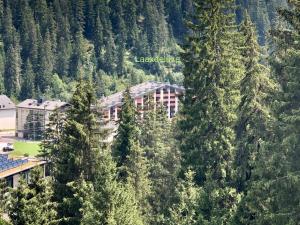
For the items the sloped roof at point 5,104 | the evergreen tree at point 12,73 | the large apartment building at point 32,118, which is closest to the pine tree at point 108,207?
the large apartment building at point 32,118

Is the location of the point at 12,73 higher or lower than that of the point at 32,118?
higher

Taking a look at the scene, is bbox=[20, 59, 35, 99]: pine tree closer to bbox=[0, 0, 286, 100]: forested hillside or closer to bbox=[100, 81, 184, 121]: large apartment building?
bbox=[0, 0, 286, 100]: forested hillside

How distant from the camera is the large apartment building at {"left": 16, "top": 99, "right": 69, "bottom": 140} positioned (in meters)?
115

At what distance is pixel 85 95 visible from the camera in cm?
3297

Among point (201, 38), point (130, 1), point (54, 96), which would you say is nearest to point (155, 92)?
point (54, 96)

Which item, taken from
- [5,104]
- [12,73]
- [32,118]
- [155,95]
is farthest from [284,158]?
[12,73]

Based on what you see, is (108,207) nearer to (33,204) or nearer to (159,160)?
(33,204)

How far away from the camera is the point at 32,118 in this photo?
11712 centimetres

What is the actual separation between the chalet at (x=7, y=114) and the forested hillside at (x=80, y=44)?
12260 millimetres

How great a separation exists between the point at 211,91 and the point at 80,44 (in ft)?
391

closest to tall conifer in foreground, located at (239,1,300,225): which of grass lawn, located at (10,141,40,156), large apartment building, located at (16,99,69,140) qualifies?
grass lawn, located at (10,141,40,156)

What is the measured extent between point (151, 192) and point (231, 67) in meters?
12.7

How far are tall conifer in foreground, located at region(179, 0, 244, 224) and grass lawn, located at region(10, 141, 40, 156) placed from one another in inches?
2483

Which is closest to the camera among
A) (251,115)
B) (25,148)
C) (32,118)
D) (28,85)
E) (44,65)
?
(251,115)
